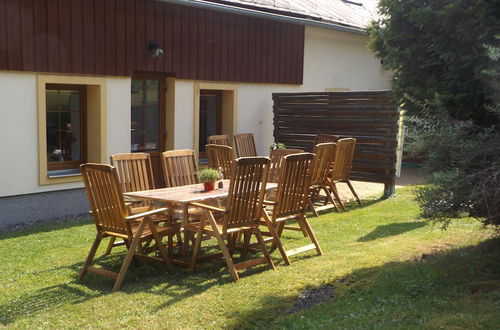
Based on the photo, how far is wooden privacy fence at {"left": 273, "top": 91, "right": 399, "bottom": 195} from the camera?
35.4 ft

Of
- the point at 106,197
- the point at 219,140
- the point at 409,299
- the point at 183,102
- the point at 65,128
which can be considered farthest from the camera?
the point at 219,140

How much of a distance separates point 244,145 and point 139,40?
3.24 meters

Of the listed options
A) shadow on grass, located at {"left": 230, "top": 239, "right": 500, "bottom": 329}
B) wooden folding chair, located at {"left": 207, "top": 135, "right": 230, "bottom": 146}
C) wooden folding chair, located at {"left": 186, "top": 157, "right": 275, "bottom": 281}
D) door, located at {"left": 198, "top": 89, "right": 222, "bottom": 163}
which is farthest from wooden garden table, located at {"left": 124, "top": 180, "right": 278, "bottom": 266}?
door, located at {"left": 198, "top": 89, "right": 222, "bottom": 163}

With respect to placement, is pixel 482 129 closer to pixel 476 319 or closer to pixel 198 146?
pixel 476 319

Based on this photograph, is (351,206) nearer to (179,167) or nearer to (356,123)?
(356,123)

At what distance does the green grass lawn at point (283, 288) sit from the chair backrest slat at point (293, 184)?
59 centimetres

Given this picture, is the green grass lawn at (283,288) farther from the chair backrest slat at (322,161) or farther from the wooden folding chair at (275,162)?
the chair backrest slat at (322,161)

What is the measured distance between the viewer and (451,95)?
16.0 feet

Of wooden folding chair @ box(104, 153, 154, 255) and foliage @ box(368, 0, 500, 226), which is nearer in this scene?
foliage @ box(368, 0, 500, 226)

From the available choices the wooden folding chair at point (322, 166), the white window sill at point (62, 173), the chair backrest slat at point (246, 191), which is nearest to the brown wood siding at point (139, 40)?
the white window sill at point (62, 173)

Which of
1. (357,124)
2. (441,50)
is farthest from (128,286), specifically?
(357,124)

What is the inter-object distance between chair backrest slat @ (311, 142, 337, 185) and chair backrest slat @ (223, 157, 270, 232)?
10.4 feet

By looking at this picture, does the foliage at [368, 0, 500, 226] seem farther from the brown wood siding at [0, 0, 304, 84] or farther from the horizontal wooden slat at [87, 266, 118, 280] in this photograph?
the brown wood siding at [0, 0, 304, 84]

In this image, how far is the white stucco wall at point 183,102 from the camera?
8.41 metres
